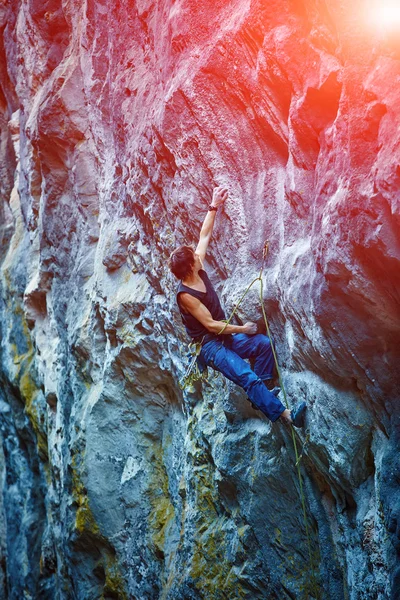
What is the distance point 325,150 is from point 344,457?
246 cm

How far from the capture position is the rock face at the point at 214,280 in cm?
477

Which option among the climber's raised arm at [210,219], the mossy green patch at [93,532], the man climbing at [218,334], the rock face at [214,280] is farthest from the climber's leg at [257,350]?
the mossy green patch at [93,532]

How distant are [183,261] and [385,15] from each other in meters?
2.67

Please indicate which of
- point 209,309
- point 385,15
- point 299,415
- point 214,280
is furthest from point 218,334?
point 385,15

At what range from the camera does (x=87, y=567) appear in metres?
9.48

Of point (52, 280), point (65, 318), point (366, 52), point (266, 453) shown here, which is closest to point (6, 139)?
point (52, 280)

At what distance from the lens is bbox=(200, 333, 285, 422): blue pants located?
5.75 meters

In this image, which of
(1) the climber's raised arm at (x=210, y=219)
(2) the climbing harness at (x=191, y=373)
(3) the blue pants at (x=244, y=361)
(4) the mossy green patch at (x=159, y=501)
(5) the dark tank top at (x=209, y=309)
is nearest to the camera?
(3) the blue pants at (x=244, y=361)

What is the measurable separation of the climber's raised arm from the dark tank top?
0.85 feet

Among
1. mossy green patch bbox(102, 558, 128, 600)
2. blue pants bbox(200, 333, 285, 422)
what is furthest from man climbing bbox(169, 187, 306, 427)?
mossy green patch bbox(102, 558, 128, 600)

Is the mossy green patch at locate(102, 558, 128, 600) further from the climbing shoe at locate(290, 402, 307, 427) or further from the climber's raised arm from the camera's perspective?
the climber's raised arm

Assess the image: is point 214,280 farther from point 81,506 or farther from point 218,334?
point 81,506

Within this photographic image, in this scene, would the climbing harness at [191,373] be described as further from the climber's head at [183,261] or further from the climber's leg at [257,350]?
the climber's head at [183,261]

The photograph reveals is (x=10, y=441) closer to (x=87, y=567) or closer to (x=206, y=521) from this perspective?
(x=87, y=567)
